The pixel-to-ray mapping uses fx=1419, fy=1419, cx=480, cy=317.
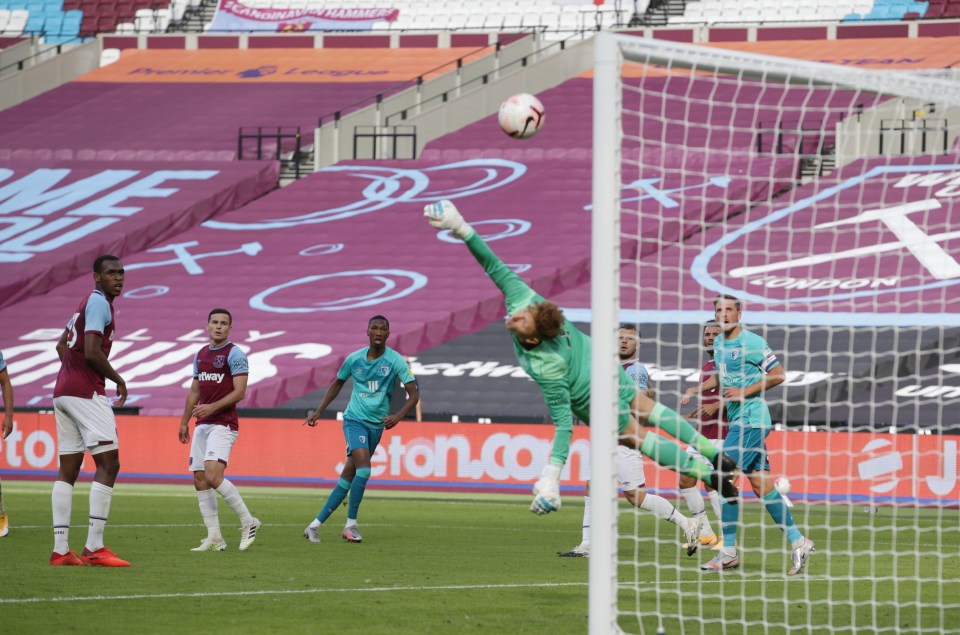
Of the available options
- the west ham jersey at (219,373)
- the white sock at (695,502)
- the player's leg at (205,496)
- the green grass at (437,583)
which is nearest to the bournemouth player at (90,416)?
the green grass at (437,583)

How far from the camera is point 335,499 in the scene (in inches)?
532

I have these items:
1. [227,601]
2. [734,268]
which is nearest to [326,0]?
[734,268]

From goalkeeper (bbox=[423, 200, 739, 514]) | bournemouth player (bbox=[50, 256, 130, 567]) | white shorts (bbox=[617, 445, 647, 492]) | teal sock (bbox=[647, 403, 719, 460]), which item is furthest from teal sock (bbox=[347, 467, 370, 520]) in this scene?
teal sock (bbox=[647, 403, 719, 460])

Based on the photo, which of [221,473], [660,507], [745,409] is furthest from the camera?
[221,473]

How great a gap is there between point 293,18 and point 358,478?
34748 mm

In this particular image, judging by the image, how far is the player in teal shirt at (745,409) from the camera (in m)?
10.7

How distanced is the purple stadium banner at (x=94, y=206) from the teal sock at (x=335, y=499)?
2035 cm

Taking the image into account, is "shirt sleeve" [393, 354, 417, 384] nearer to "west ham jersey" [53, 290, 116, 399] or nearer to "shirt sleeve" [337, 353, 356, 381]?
"shirt sleeve" [337, 353, 356, 381]

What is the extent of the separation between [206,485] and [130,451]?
1018 centimetres

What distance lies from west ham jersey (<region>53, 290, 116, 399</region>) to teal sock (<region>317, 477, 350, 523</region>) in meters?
3.27

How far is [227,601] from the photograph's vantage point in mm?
8766

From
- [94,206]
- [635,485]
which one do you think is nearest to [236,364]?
[635,485]

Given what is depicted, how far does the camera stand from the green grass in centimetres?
810

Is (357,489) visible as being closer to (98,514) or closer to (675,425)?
(98,514)
